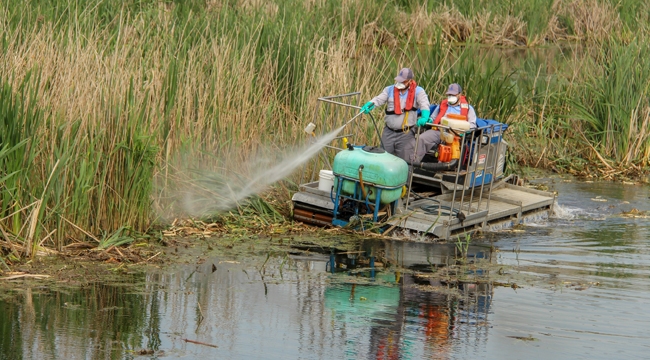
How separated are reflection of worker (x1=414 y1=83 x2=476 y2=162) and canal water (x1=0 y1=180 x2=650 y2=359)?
1.47 meters

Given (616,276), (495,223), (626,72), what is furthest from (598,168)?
(616,276)

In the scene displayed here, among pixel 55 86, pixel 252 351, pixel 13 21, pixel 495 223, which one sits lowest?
pixel 252 351

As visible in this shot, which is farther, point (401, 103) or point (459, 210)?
point (401, 103)

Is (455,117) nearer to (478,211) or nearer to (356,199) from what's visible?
(478,211)

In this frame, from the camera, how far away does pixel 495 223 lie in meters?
13.1

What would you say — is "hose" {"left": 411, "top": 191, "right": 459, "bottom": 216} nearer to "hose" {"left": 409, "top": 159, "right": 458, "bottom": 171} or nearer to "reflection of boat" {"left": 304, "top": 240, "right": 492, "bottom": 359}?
"hose" {"left": 409, "top": 159, "right": 458, "bottom": 171}

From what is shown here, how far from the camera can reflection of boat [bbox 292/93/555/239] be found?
1200 cm

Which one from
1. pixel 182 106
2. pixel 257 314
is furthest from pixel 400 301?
pixel 182 106

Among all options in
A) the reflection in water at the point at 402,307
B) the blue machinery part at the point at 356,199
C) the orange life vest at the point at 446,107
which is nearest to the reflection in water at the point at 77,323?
the reflection in water at the point at 402,307

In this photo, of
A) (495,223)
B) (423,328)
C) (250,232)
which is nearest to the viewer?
(423,328)

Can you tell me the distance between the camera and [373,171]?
11891 millimetres

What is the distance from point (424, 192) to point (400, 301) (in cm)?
435

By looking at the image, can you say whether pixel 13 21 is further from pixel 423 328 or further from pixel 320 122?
pixel 423 328

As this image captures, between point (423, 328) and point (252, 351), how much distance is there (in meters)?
1.45
